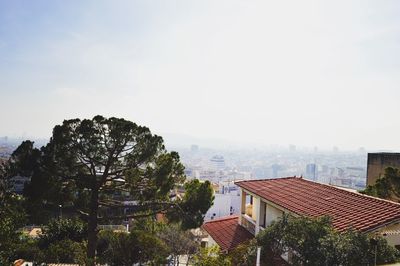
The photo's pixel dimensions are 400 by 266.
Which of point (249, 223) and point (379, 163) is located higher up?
point (379, 163)

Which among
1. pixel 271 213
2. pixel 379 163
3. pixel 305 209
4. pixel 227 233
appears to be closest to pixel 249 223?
pixel 227 233

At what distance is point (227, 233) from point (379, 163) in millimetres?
11987

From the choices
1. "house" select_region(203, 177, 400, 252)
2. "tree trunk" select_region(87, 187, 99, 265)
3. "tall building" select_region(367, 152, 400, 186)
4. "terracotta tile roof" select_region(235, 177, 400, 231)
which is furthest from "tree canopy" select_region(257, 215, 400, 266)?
"tall building" select_region(367, 152, 400, 186)

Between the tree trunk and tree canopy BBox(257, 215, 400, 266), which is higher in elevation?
tree canopy BBox(257, 215, 400, 266)

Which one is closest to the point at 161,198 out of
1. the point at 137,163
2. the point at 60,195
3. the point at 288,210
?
the point at 137,163

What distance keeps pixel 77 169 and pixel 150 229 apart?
10.8 metres

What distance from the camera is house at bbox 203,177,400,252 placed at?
9.66 meters

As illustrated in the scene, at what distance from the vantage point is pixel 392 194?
12.8 m

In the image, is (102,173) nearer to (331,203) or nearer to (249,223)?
(249,223)

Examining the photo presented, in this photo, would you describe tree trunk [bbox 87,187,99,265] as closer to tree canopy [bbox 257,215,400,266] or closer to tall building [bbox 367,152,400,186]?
tree canopy [bbox 257,215,400,266]

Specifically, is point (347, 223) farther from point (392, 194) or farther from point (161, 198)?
point (161, 198)

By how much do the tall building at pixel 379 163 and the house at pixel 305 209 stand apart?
28.7ft

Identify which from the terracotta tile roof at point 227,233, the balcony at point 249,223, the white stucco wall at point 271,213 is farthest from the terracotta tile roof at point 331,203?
the terracotta tile roof at point 227,233

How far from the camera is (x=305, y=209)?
37.2 feet
